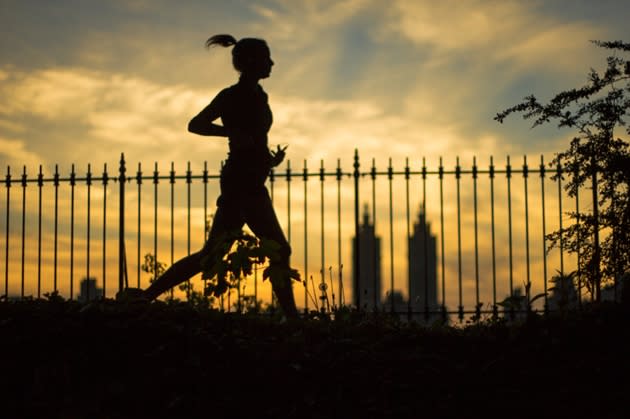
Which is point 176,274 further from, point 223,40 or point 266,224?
point 223,40

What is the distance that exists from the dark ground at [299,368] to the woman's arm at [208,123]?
6.00 feet

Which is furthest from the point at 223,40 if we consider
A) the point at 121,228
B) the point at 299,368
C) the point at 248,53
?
the point at 121,228

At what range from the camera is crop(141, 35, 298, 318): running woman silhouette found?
6965 mm

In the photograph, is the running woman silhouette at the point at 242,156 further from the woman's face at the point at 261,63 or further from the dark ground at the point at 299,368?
the dark ground at the point at 299,368

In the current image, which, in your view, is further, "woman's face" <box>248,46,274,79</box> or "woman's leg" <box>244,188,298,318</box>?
"woman's face" <box>248,46,274,79</box>

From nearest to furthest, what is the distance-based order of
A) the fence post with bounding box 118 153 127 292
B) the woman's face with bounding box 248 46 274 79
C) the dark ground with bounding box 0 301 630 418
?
the dark ground with bounding box 0 301 630 418
the woman's face with bounding box 248 46 274 79
the fence post with bounding box 118 153 127 292

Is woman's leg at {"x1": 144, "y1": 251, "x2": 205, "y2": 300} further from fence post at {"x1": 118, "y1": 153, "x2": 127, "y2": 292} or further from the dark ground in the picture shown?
fence post at {"x1": 118, "y1": 153, "x2": 127, "y2": 292}

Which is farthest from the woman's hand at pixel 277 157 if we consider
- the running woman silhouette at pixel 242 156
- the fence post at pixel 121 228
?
the fence post at pixel 121 228

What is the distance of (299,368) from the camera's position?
4.95m

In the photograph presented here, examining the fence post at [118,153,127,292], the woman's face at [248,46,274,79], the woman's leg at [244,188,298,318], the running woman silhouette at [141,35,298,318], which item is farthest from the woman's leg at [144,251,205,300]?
the fence post at [118,153,127,292]

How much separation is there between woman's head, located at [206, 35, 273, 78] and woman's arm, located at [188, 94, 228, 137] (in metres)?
0.38

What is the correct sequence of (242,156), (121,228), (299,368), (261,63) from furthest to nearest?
(121,228) → (261,63) → (242,156) → (299,368)

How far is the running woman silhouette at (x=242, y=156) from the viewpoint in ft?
22.9

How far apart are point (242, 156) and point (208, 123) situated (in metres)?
0.43
